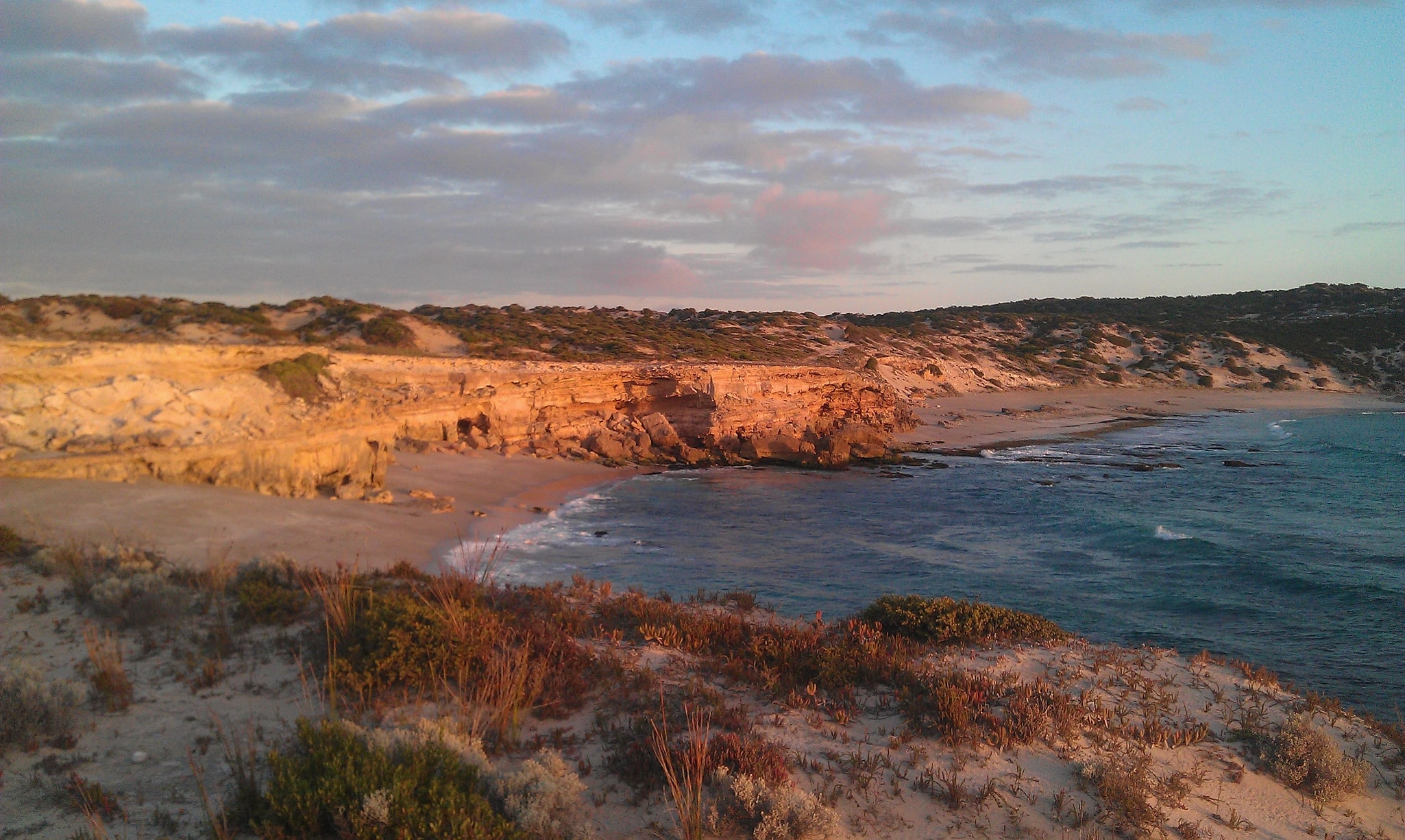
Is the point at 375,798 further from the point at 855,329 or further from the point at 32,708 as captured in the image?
the point at 855,329

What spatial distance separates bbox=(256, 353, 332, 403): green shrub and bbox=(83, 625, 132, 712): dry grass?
41.9ft

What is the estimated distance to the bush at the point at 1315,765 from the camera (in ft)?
17.8

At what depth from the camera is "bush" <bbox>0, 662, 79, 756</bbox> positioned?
17.5 feet

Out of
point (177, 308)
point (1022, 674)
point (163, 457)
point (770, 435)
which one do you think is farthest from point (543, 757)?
point (177, 308)

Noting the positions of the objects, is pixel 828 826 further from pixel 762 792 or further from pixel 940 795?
pixel 940 795

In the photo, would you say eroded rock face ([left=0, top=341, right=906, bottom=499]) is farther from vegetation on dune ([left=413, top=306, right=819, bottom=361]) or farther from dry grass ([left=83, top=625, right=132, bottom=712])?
vegetation on dune ([left=413, top=306, right=819, bottom=361])

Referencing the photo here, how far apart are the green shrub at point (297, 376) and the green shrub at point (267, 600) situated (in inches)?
434

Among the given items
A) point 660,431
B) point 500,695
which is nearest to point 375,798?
point 500,695

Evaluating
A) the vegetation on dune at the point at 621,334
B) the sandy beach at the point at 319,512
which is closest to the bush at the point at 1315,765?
the sandy beach at the point at 319,512

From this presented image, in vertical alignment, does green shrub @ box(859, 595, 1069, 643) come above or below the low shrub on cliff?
below

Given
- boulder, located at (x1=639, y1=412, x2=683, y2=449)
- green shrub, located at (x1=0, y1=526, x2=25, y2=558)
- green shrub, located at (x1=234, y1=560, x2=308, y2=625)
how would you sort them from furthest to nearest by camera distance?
boulder, located at (x1=639, y1=412, x2=683, y2=449), green shrub, located at (x1=0, y1=526, x2=25, y2=558), green shrub, located at (x1=234, y1=560, x2=308, y2=625)

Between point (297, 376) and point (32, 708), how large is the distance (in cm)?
1484

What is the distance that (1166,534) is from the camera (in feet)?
59.0

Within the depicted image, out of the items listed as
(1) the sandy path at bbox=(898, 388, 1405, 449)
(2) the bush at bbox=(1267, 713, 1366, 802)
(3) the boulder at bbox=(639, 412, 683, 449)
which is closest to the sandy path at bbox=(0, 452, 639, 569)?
(2) the bush at bbox=(1267, 713, 1366, 802)
